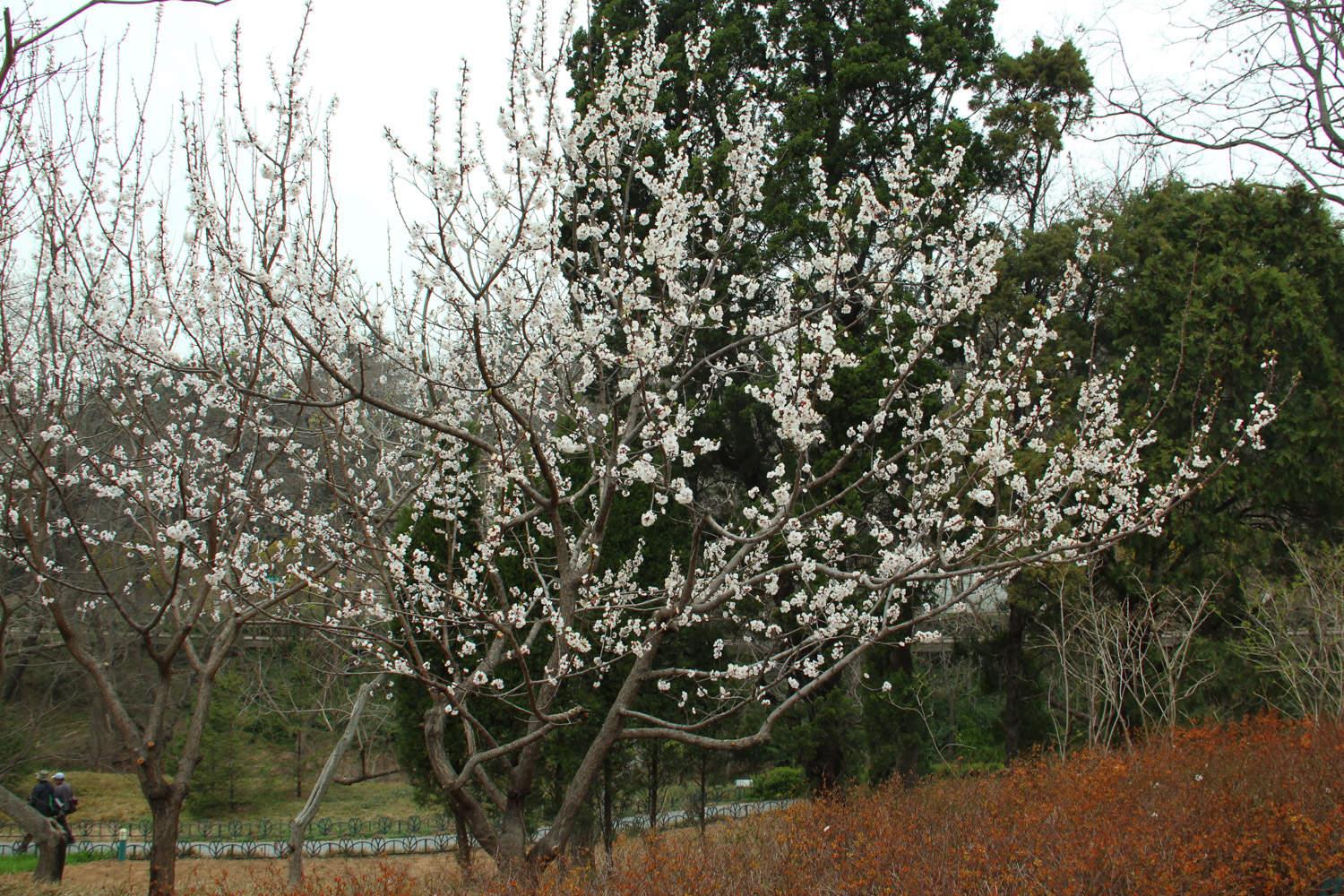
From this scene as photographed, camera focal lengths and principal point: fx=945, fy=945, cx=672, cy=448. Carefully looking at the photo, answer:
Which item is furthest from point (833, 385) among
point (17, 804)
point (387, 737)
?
point (387, 737)

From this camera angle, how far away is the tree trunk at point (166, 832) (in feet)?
18.4

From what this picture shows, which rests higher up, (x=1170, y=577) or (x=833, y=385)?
(x=833, y=385)

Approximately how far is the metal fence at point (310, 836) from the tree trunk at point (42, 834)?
288 cm

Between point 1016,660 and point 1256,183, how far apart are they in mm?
6551

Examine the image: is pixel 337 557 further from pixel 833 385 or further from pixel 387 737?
pixel 387 737

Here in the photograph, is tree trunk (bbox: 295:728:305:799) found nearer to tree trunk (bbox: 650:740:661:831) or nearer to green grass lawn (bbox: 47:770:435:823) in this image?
green grass lawn (bbox: 47:770:435:823)

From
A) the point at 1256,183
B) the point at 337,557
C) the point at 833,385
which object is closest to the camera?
the point at 337,557

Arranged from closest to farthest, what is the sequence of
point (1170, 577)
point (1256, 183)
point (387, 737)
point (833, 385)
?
point (833, 385) → point (1170, 577) → point (1256, 183) → point (387, 737)

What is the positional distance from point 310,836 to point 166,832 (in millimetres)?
8345

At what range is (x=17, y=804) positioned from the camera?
7.91m

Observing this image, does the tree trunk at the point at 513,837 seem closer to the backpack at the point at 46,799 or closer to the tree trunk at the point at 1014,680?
the tree trunk at the point at 1014,680

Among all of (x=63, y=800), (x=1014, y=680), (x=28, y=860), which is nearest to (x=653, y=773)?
(x=1014, y=680)

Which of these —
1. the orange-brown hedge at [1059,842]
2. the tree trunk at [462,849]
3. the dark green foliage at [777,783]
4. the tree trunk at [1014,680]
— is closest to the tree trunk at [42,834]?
the tree trunk at [462,849]

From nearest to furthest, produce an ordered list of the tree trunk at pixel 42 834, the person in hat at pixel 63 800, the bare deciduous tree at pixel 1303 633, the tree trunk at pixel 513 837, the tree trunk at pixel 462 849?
1. the tree trunk at pixel 513 837
2. the tree trunk at pixel 462 849
3. the tree trunk at pixel 42 834
4. the bare deciduous tree at pixel 1303 633
5. the person in hat at pixel 63 800
